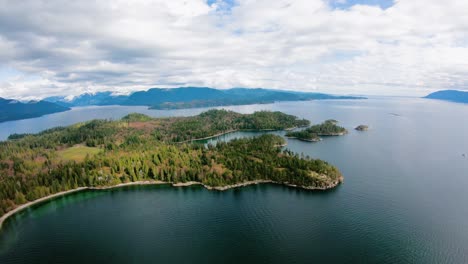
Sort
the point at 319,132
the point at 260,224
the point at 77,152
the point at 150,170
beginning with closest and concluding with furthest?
1. the point at 260,224
2. the point at 150,170
3. the point at 77,152
4. the point at 319,132

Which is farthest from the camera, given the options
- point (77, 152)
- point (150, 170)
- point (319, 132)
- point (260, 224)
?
point (319, 132)

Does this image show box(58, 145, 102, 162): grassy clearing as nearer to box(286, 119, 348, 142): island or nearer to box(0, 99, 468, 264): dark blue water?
box(0, 99, 468, 264): dark blue water

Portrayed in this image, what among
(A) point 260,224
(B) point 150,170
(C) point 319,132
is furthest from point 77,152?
(C) point 319,132

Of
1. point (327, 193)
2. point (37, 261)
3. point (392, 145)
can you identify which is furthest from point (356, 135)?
point (37, 261)

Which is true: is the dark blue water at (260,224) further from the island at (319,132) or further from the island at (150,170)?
the island at (319,132)

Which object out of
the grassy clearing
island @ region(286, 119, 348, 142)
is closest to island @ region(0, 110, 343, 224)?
the grassy clearing

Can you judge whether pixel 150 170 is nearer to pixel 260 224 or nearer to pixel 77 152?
pixel 260 224
